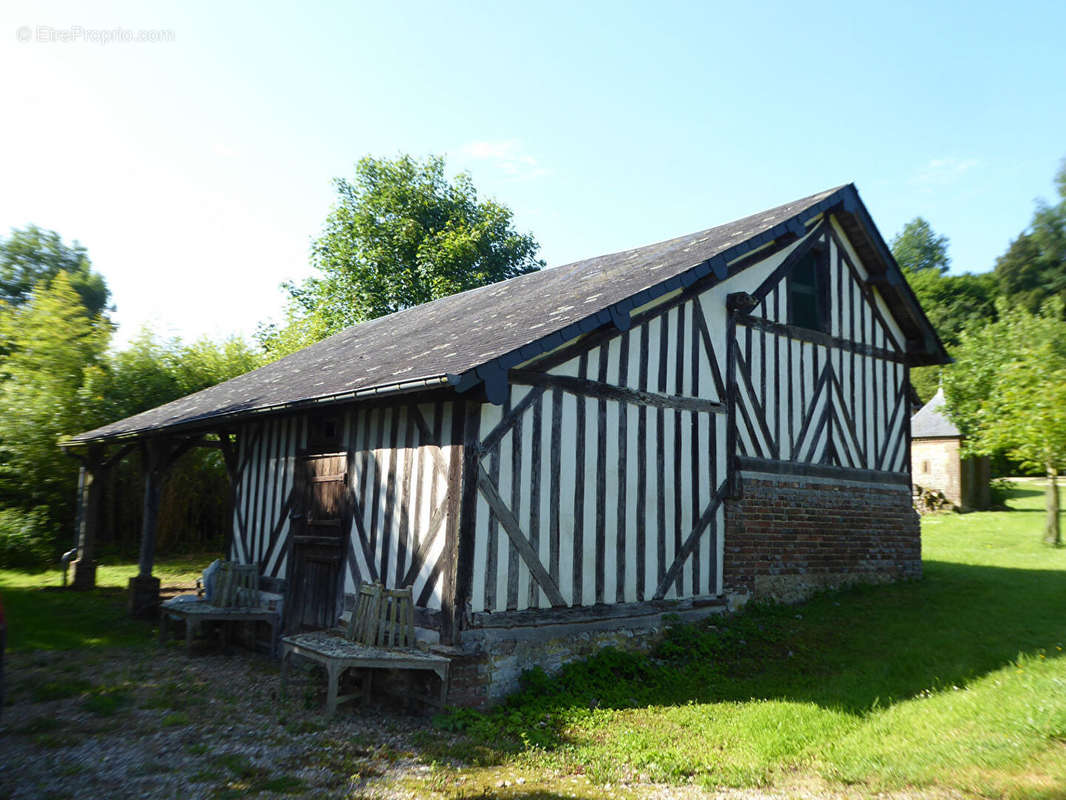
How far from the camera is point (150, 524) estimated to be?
11.7 metres

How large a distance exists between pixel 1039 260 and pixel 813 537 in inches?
1499

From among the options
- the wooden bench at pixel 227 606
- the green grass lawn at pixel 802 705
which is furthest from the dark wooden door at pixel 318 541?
the green grass lawn at pixel 802 705

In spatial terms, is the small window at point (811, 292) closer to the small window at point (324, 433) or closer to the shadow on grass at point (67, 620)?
the small window at point (324, 433)

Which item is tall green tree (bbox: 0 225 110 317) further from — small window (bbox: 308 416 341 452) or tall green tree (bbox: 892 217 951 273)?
tall green tree (bbox: 892 217 951 273)

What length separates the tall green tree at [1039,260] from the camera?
38.7m

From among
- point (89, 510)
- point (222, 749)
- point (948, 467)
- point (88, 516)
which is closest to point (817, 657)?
point (222, 749)

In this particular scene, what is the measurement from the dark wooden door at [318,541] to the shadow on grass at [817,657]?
2.63 m

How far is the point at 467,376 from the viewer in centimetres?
608

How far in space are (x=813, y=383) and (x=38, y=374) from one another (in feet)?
51.8

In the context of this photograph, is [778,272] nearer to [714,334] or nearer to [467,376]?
[714,334]

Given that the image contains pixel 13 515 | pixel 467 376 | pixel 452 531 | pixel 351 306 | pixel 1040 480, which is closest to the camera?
pixel 467 376

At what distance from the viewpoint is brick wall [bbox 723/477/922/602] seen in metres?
9.30

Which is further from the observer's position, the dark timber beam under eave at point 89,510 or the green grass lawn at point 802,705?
the dark timber beam under eave at point 89,510

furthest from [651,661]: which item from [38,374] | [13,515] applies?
[38,374]
